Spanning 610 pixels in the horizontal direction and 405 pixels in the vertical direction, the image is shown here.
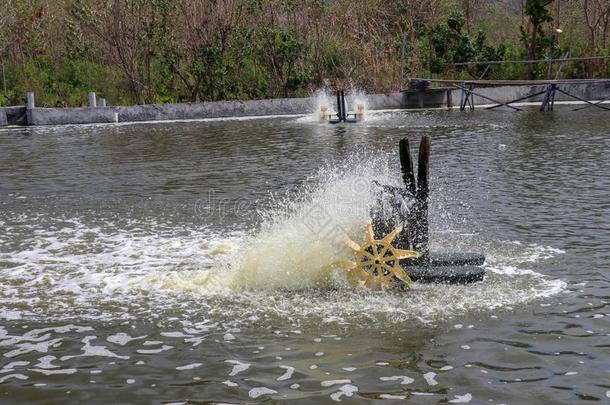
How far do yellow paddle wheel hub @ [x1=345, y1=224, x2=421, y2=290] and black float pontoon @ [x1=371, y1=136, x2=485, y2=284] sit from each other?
0.16m

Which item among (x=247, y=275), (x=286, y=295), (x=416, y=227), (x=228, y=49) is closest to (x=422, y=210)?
(x=416, y=227)

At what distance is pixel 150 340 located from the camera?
7.96 m

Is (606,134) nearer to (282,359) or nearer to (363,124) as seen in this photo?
(363,124)

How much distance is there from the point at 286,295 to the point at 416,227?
1.65 metres

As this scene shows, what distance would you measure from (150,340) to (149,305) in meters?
1.17

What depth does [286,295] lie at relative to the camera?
9344 mm

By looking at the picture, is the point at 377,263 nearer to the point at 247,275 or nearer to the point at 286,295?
the point at 286,295

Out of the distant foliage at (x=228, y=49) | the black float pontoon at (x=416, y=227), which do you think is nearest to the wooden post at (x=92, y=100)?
the distant foliage at (x=228, y=49)

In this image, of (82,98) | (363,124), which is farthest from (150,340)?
(82,98)

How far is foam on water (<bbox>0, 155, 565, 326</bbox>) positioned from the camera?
348 inches

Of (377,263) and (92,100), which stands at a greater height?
(92,100)

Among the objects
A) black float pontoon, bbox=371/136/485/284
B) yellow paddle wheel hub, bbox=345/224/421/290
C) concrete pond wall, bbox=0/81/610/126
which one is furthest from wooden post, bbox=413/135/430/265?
concrete pond wall, bbox=0/81/610/126

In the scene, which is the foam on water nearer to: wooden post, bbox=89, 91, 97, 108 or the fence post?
the fence post

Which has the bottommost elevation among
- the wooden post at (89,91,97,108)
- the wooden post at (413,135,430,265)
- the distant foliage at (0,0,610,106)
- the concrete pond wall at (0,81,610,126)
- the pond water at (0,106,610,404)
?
the pond water at (0,106,610,404)
